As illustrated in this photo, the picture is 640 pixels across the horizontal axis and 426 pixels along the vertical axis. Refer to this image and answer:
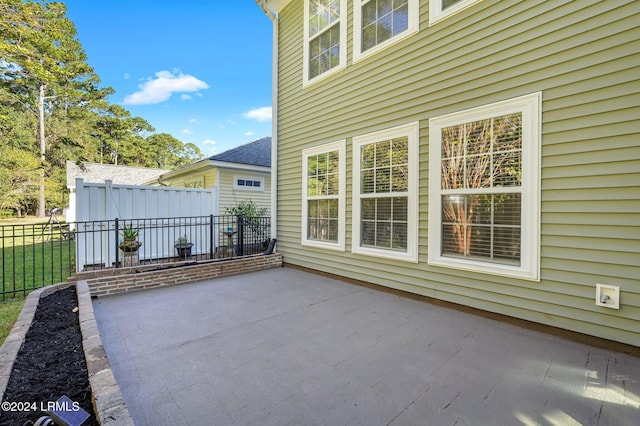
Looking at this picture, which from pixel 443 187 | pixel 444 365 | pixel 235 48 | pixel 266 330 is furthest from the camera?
pixel 235 48

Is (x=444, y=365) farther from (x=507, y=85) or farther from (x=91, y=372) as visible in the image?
(x=507, y=85)

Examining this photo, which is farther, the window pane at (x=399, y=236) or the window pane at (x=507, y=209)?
the window pane at (x=399, y=236)

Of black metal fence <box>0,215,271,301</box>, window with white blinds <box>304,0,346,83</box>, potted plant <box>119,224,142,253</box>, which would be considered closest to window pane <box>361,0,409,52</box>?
window with white blinds <box>304,0,346,83</box>

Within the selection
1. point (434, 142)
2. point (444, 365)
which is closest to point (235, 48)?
point (434, 142)

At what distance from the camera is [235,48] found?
14359mm

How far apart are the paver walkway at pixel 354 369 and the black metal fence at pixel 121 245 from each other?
222 centimetres

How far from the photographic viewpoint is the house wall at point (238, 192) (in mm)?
9555

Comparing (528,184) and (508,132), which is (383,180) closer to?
(508,132)

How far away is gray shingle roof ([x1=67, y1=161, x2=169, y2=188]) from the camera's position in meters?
18.8

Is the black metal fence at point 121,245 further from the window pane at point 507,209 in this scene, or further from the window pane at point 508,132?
the window pane at point 508,132

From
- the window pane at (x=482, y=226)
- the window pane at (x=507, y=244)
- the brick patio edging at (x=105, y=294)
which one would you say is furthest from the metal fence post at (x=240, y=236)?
the window pane at (x=507, y=244)

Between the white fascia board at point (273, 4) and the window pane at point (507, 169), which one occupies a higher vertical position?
the white fascia board at point (273, 4)

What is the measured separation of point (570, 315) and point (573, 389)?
104cm

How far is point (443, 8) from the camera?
3.69m
